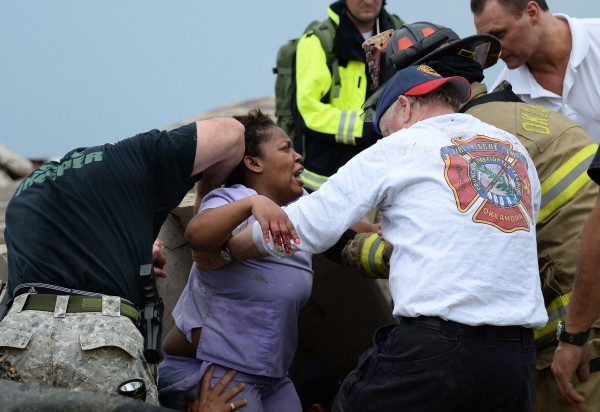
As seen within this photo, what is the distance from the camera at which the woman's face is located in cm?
375

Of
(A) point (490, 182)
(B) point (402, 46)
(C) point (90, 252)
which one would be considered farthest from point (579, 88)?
(C) point (90, 252)

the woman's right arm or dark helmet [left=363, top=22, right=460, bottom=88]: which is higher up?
dark helmet [left=363, top=22, right=460, bottom=88]

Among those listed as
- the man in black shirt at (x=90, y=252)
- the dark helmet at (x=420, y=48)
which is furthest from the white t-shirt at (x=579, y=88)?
the man in black shirt at (x=90, y=252)

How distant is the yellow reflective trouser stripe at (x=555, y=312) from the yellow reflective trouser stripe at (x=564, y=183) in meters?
0.27

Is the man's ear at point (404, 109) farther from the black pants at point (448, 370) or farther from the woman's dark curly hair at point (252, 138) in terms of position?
the woman's dark curly hair at point (252, 138)

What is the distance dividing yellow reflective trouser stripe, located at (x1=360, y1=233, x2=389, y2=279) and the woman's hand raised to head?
70cm

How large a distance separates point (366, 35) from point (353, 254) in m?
2.14

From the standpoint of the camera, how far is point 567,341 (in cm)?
309

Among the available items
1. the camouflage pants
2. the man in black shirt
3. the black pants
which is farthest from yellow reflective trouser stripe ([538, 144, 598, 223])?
the camouflage pants

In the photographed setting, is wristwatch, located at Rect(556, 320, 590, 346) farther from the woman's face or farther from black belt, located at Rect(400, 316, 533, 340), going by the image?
the woman's face

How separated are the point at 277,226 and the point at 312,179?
2255mm

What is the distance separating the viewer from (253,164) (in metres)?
3.76

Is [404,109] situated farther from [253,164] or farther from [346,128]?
[346,128]

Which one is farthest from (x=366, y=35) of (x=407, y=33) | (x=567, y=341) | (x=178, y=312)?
(x=567, y=341)
